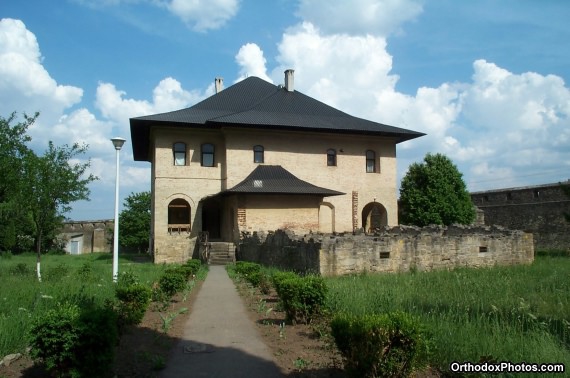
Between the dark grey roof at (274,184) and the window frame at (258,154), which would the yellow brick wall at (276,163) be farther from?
the dark grey roof at (274,184)

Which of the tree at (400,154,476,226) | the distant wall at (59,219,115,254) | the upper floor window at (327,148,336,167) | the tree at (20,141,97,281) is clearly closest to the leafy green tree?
the tree at (20,141,97,281)

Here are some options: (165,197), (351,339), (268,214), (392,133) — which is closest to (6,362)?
(351,339)

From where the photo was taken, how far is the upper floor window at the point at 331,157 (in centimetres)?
3198

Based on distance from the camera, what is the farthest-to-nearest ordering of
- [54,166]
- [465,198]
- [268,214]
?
[465,198] < [268,214] < [54,166]

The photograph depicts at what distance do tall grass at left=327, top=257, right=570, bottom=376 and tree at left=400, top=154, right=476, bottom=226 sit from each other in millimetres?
19485

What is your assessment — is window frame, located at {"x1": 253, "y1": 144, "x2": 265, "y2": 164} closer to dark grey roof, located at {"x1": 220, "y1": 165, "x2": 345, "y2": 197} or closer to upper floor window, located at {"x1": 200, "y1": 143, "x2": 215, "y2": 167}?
dark grey roof, located at {"x1": 220, "y1": 165, "x2": 345, "y2": 197}

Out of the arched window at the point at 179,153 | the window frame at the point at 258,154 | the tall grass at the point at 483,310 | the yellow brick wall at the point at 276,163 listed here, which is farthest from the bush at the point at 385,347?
the arched window at the point at 179,153

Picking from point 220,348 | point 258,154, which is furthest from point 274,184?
point 220,348

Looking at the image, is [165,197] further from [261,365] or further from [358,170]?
[261,365]

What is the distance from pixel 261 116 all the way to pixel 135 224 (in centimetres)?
1940

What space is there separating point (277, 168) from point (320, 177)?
355cm

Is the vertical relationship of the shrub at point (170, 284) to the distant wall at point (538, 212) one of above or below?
below

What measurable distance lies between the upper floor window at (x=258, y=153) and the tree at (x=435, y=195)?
1243 centimetres

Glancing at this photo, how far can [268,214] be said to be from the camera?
86.5ft
